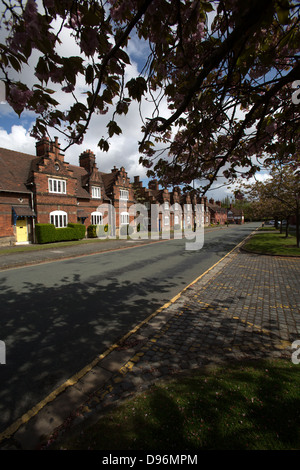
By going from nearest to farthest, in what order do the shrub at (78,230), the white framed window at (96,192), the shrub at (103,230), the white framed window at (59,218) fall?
the white framed window at (59,218) < the shrub at (78,230) < the shrub at (103,230) < the white framed window at (96,192)

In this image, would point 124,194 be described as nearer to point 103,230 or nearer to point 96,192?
point 96,192

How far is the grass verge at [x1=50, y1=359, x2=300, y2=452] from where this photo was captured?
216 cm

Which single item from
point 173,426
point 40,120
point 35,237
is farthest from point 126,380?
point 35,237

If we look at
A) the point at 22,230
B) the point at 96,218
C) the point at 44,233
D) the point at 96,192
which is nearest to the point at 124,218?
the point at 96,218

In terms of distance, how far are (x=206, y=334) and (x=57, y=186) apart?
2309cm

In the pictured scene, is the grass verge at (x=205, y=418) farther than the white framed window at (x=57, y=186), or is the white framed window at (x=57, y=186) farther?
the white framed window at (x=57, y=186)

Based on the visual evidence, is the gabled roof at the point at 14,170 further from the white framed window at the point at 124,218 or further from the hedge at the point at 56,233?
the white framed window at the point at 124,218

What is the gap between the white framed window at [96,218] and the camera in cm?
2824

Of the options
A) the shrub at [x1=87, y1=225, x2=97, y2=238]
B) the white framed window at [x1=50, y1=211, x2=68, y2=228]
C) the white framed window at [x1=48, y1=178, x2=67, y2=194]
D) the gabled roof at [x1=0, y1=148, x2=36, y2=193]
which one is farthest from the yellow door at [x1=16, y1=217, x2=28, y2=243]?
the shrub at [x1=87, y1=225, x2=97, y2=238]

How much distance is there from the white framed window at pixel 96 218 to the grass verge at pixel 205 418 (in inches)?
1049

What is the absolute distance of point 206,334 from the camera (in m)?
4.46

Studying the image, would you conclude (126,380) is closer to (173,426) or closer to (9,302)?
(173,426)

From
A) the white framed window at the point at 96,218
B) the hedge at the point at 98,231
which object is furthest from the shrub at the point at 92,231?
the white framed window at the point at 96,218
